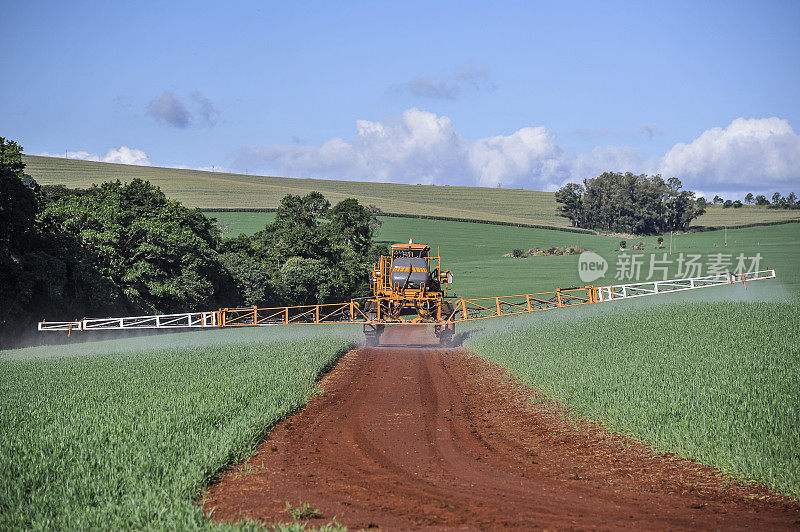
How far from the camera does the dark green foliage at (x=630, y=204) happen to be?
11331 cm

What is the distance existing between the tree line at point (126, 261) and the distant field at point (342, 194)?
56622 mm

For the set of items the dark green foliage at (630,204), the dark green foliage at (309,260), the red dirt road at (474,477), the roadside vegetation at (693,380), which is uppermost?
the dark green foliage at (630,204)

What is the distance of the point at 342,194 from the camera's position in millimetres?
145625

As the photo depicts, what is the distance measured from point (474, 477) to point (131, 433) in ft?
17.6

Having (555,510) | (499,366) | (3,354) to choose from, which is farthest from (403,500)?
(3,354)

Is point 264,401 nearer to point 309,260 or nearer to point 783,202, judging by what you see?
point 309,260

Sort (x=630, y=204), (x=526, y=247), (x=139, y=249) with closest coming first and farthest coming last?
(x=139, y=249) < (x=526, y=247) < (x=630, y=204)

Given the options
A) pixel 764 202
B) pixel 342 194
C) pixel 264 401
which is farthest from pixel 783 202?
pixel 264 401

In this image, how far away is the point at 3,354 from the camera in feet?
93.0

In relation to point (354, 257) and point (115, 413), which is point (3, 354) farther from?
point (354, 257)

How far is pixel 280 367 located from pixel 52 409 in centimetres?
630

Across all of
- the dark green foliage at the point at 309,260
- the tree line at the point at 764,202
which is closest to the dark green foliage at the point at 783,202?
the tree line at the point at 764,202

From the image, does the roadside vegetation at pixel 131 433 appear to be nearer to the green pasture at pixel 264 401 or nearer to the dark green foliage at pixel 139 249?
the green pasture at pixel 264 401

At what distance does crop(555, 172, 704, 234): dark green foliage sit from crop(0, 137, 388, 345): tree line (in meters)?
68.9
